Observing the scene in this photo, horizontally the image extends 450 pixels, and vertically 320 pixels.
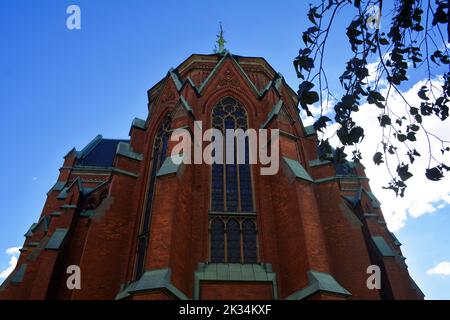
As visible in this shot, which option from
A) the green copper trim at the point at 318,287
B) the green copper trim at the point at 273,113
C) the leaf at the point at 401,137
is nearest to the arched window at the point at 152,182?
the green copper trim at the point at 273,113

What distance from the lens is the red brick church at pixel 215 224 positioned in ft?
32.6

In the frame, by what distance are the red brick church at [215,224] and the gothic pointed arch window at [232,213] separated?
3 cm

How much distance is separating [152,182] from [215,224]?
344 centimetres

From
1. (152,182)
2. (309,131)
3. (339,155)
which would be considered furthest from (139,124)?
(339,155)

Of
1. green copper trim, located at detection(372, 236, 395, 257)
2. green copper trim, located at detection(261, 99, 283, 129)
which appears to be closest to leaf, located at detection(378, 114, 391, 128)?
green copper trim, located at detection(261, 99, 283, 129)

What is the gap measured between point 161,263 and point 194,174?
3.88 m

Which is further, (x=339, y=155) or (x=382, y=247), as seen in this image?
(x=382, y=247)

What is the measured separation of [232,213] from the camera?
11594 mm

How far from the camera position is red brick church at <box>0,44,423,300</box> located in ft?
32.6

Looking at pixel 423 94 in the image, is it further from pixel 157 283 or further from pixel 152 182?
pixel 152 182

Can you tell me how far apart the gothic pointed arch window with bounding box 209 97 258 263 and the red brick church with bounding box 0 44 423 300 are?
0.11 ft
